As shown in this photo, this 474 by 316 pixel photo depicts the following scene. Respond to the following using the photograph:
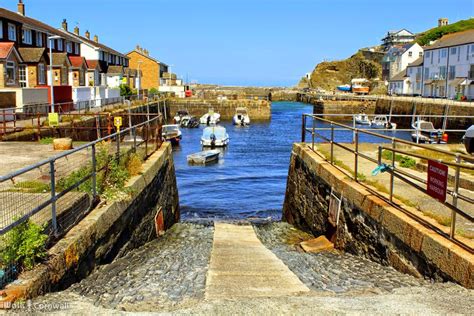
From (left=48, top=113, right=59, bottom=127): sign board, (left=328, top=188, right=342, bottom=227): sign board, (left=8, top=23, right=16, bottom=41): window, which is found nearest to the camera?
(left=328, top=188, right=342, bottom=227): sign board

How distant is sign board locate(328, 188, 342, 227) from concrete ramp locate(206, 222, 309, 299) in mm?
1653

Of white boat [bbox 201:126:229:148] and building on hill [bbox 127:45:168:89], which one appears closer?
white boat [bbox 201:126:229:148]

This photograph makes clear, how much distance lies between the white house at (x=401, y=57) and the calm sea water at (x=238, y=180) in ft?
247

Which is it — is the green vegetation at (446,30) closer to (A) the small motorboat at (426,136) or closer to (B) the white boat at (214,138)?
(B) the white boat at (214,138)

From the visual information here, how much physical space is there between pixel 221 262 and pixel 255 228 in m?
5.18

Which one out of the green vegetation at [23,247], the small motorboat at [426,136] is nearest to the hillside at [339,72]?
the small motorboat at [426,136]

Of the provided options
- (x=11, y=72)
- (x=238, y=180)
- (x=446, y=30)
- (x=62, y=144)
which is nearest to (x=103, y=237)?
(x=62, y=144)

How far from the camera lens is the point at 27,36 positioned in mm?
46906

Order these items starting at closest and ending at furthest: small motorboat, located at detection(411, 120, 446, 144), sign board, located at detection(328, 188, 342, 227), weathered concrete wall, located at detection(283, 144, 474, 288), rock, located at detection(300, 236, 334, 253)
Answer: weathered concrete wall, located at detection(283, 144, 474, 288)
rock, located at detection(300, 236, 334, 253)
sign board, located at detection(328, 188, 342, 227)
small motorboat, located at detection(411, 120, 446, 144)

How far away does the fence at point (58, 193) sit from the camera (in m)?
5.52

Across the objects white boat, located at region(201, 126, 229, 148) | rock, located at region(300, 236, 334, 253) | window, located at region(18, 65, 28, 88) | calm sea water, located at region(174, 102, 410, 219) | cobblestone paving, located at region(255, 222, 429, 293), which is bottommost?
calm sea water, located at region(174, 102, 410, 219)

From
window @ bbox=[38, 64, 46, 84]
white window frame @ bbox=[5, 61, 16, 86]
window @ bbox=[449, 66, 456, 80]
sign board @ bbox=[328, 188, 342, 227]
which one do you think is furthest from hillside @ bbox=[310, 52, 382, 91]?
sign board @ bbox=[328, 188, 342, 227]

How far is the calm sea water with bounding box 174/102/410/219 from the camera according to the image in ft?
67.5

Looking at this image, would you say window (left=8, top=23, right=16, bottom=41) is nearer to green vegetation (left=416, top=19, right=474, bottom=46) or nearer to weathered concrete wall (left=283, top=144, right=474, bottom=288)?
weathered concrete wall (left=283, top=144, right=474, bottom=288)
